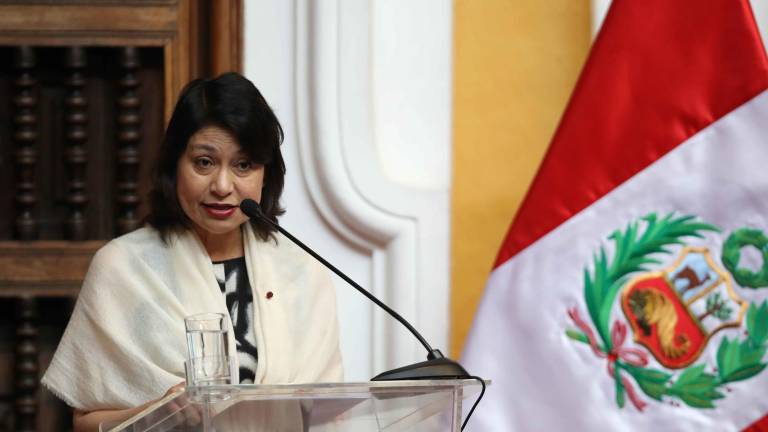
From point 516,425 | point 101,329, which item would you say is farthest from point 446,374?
point 516,425

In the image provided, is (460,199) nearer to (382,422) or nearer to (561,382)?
(561,382)

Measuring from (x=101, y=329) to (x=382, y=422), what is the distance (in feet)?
2.17

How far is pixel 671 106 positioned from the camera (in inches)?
90.9

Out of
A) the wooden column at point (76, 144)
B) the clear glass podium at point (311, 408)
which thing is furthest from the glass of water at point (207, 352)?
the wooden column at point (76, 144)

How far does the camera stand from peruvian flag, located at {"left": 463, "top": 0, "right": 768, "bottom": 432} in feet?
7.40

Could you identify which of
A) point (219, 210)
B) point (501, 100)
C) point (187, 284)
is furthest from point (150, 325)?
point (501, 100)

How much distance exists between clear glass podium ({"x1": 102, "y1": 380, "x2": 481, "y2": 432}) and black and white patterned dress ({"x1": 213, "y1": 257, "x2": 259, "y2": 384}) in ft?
1.76

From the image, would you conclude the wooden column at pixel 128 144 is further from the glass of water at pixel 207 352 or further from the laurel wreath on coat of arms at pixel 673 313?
the glass of water at pixel 207 352

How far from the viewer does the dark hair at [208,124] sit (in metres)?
1.83

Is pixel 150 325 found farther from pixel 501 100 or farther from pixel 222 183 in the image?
pixel 501 100

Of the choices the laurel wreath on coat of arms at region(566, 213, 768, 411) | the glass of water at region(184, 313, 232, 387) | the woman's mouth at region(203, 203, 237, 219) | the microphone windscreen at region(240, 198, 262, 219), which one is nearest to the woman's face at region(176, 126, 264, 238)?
the woman's mouth at region(203, 203, 237, 219)

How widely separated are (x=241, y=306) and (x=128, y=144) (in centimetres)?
79

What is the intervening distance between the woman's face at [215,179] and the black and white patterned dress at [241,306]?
0.29 ft

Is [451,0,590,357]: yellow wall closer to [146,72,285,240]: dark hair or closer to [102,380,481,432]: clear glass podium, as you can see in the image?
[146,72,285,240]: dark hair
